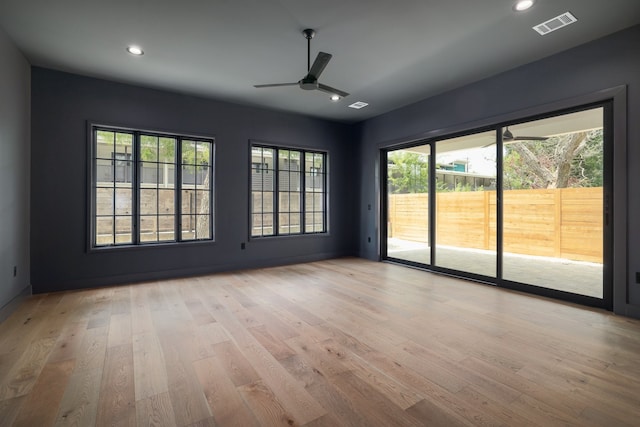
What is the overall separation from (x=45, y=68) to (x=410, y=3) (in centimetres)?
451

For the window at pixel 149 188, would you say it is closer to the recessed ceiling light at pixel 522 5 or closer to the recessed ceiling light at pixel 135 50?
the recessed ceiling light at pixel 135 50

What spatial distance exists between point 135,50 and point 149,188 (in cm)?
200

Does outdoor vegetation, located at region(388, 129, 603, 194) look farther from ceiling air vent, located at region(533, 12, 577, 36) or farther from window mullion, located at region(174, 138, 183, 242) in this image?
window mullion, located at region(174, 138, 183, 242)

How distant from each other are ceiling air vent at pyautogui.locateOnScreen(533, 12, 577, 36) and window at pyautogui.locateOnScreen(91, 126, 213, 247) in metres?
4.67

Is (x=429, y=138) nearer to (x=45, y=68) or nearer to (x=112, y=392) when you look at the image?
(x=112, y=392)

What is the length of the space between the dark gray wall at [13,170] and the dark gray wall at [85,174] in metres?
0.19

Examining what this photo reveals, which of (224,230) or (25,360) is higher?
(224,230)

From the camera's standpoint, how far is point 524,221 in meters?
4.02

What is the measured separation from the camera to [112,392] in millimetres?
1773

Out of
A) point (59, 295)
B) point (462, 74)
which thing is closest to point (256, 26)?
point (462, 74)

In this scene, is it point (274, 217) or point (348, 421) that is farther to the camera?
point (274, 217)

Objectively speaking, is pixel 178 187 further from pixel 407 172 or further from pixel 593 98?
pixel 593 98

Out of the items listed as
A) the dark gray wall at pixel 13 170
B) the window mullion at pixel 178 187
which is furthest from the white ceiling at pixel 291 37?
the window mullion at pixel 178 187

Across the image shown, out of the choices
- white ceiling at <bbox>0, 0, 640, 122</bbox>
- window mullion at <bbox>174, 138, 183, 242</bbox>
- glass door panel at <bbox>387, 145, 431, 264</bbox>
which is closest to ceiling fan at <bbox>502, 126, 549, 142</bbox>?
white ceiling at <bbox>0, 0, 640, 122</bbox>
